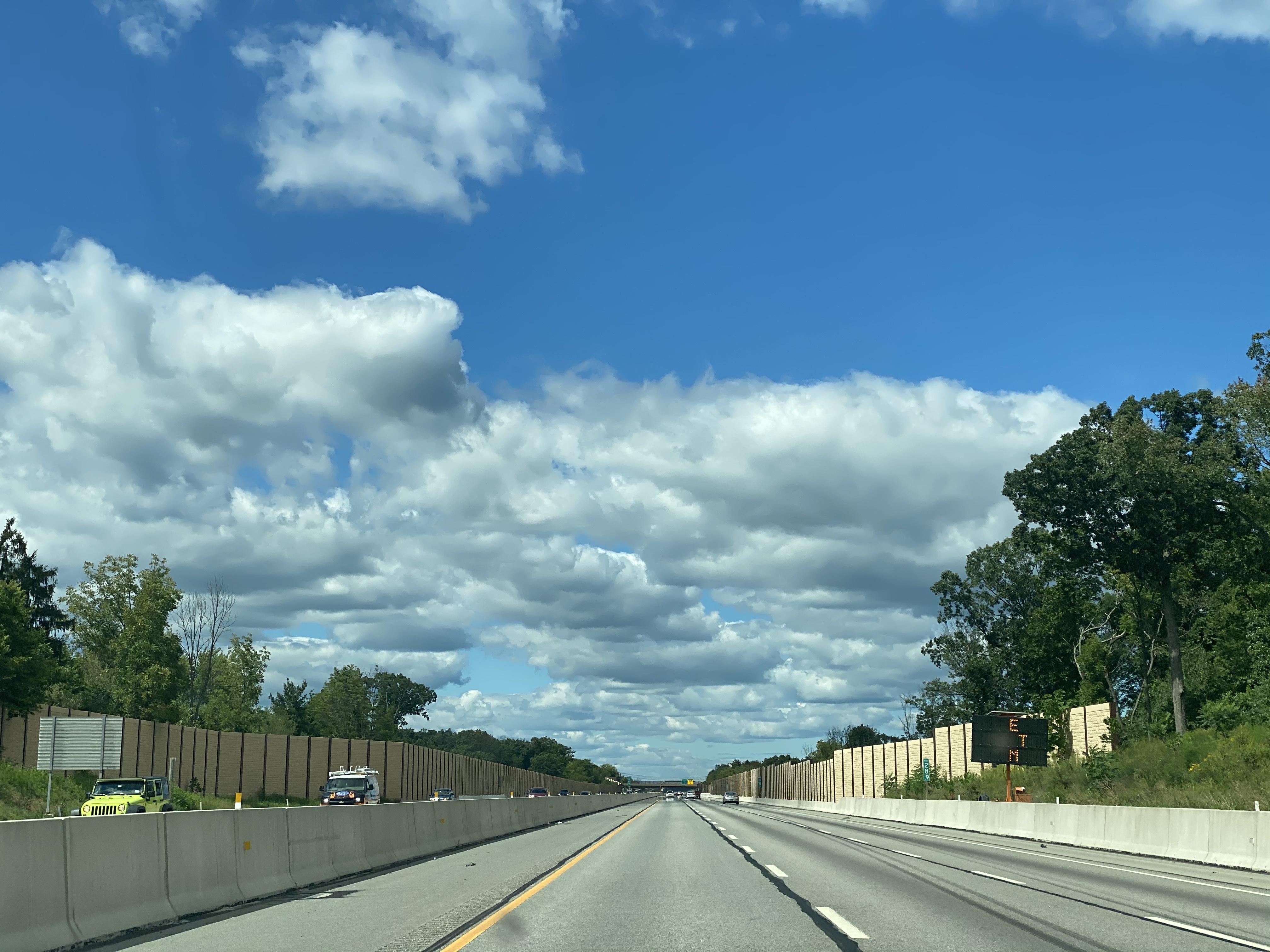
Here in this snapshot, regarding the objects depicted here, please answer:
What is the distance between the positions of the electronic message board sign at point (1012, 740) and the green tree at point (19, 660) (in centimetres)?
4180

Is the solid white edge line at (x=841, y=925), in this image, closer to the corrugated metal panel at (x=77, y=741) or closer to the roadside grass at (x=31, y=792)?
the corrugated metal panel at (x=77, y=741)

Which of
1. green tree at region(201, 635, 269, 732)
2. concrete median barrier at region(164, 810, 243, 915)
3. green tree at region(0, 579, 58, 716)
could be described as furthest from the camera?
green tree at region(201, 635, 269, 732)

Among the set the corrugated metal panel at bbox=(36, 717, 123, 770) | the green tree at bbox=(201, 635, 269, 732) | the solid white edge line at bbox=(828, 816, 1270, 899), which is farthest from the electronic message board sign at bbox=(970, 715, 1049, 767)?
the green tree at bbox=(201, 635, 269, 732)

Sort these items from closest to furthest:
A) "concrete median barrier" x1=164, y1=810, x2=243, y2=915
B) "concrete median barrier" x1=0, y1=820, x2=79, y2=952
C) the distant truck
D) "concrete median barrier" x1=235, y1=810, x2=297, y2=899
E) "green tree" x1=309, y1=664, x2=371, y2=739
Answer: "concrete median barrier" x1=0, y1=820, x2=79, y2=952
"concrete median barrier" x1=164, y1=810, x2=243, y2=915
"concrete median barrier" x1=235, y1=810, x2=297, y2=899
the distant truck
"green tree" x1=309, y1=664, x2=371, y2=739

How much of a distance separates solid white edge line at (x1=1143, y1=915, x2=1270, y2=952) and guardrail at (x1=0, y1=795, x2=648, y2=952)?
33.6ft

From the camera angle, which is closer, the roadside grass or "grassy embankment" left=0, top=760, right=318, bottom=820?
the roadside grass

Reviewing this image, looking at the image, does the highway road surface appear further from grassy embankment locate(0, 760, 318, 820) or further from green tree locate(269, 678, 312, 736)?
green tree locate(269, 678, 312, 736)

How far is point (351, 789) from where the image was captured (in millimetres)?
47125

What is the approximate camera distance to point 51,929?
33.0 ft

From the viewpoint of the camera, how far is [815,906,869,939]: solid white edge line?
10.9m

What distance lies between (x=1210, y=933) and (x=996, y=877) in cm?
687

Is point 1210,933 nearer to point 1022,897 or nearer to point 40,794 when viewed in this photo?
point 1022,897

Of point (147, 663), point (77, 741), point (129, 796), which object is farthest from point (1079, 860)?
point (147, 663)

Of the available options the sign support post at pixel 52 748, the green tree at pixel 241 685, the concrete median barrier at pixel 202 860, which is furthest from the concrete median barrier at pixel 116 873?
the green tree at pixel 241 685
